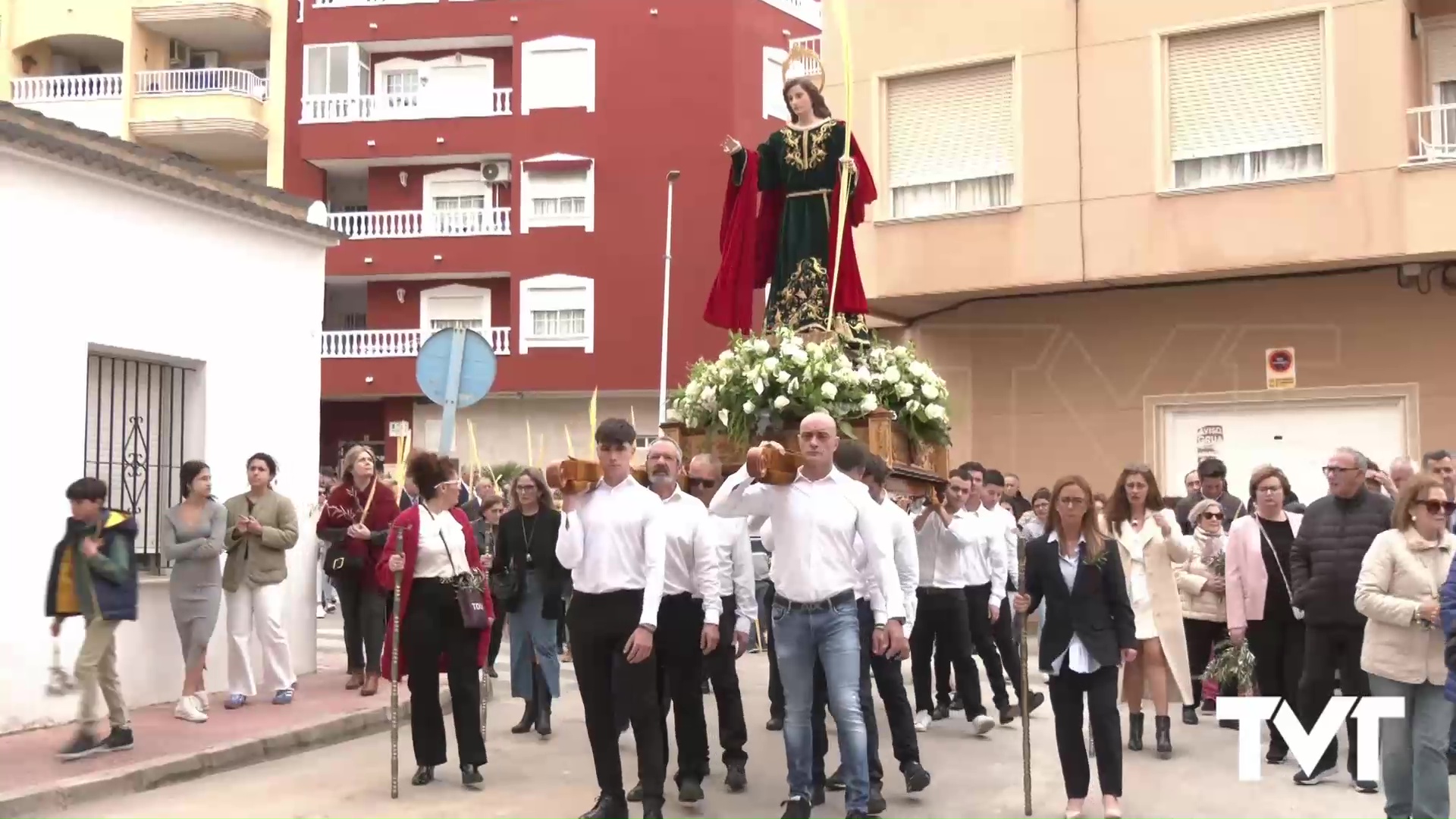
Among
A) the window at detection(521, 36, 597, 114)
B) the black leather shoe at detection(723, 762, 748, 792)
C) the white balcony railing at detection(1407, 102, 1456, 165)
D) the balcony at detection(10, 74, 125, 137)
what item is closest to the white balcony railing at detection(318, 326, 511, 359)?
the window at detection(521, 36, 597, 114)

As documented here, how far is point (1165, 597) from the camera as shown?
10.3 metres

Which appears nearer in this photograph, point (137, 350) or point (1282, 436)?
point (137, 350)

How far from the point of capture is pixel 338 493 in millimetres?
12203

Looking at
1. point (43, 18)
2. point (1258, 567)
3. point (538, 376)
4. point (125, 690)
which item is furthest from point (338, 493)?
point (43, 18)

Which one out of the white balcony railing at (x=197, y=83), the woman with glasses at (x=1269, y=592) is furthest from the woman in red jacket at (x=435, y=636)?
the white balcony railing at (x=197, y=83)

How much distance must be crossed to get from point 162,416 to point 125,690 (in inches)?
83.9

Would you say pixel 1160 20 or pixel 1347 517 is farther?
pixel 1160 20

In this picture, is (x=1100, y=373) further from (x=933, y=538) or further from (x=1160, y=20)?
(x=933, y=538)

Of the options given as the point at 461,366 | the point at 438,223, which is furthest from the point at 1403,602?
the point at 438,223

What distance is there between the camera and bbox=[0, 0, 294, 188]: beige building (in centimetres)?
3347

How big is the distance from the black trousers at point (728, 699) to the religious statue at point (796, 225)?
231cm

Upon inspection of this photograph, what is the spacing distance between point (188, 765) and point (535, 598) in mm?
2667

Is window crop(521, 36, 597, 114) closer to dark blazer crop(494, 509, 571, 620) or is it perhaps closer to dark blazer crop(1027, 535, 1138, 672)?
dark blazer crop(494, 509, 571, 620)

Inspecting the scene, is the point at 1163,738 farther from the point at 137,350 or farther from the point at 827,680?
the point at 137,350
